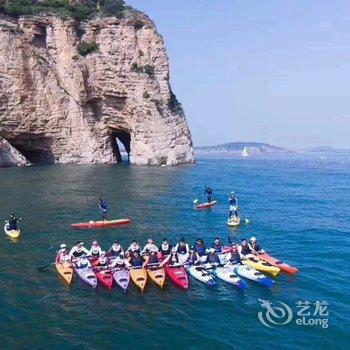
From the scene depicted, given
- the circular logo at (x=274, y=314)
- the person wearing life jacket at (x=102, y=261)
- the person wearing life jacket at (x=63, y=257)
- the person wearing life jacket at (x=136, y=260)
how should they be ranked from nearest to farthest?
the circular logo at (x=274, y=314)
the person wearing life jacket at (x=136, y=260)
the person wearing life jacket at (x=102, y=261)
the person wearing life jacket at (x=63, y=257)

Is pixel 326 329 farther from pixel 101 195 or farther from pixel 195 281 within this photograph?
pixel 101 195

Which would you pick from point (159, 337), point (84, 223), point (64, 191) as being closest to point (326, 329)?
point (159, 337)

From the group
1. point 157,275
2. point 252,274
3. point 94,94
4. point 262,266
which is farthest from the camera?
point 94,94

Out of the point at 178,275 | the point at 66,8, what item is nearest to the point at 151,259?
the point at 178,275

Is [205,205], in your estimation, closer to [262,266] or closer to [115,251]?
[115,251]

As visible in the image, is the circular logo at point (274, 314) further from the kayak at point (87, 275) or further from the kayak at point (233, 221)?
the kayak at point (233, 221)

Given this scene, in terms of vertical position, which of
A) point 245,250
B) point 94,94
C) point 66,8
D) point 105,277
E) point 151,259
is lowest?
point 105,277

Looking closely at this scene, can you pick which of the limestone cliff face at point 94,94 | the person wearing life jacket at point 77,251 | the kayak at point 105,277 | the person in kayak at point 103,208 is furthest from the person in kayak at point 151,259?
the limestone cliff face at point 94,94
